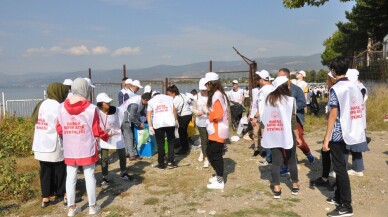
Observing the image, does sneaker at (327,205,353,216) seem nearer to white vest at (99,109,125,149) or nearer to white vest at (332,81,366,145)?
white vest at (332,81,366,145)

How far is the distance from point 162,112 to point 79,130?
2.51 metres

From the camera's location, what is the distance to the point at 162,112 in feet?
22.0

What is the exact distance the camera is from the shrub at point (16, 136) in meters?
6.63

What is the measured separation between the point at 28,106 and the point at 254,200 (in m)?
15.3

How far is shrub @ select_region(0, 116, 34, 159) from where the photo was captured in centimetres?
663

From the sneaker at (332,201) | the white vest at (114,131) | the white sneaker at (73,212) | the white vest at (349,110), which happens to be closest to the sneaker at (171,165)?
the white vest at (114,131)

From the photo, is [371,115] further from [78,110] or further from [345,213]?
[78,110]

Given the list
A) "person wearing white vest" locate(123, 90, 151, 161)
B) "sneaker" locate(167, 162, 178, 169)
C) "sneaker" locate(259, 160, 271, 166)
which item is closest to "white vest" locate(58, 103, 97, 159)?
"sneaker" locate(167, 162, 178, 169)

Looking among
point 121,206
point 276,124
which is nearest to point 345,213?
point 276,124

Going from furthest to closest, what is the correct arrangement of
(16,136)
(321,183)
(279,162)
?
(16,136) → (321,183) → (279,162)

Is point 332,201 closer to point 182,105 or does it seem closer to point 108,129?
point 108,129

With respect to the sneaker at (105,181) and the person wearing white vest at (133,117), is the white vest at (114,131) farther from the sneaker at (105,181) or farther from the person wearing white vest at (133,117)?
the person wearing white vest at (133,117)

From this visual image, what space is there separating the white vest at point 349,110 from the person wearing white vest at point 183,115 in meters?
4.02

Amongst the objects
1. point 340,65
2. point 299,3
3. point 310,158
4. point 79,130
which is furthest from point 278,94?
point 299,3
